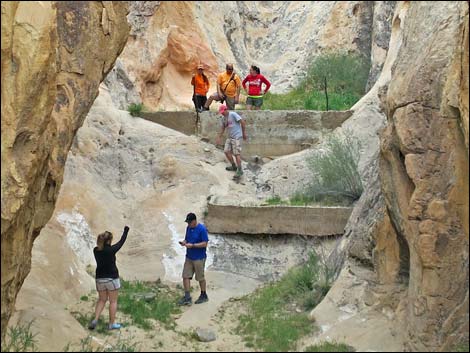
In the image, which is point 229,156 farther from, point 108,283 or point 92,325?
point 92,325

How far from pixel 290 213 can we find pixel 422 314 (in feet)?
21.5

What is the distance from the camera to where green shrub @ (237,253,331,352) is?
956 cm

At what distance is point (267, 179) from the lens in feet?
56.0

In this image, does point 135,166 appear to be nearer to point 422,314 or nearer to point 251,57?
point 422,314

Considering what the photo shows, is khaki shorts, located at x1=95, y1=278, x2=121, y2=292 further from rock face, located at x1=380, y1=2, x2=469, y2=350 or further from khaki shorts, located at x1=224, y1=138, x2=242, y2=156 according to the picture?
khaki shorts, located at x1=224, y1=138, x2=242, y2=156

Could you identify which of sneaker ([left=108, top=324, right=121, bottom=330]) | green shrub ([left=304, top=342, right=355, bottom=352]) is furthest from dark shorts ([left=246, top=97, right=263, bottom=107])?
green shrub ([left=304, top=342, right=355, bottom=352])

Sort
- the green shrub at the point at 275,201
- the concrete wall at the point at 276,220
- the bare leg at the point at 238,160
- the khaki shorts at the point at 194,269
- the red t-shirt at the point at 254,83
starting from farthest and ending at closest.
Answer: the red t-shirt at the point at 254,83 < the bare leg at the point at 238,160 < the green shrub at the point at 275,201 < the concrete wall at the point at 276,220 < the khaki shorts at the point at 194,269

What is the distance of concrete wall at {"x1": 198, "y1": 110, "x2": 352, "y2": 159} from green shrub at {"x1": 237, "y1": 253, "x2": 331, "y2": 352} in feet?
19.6

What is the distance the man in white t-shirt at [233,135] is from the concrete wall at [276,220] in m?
1.89

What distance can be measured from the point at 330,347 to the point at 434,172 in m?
2.24

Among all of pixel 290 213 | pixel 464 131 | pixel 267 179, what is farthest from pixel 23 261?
pixel 267 179

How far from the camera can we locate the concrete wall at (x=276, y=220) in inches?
579

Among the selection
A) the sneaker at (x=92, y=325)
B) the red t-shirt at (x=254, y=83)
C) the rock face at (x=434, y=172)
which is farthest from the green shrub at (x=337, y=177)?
the sneaker at (x=92, y=325)

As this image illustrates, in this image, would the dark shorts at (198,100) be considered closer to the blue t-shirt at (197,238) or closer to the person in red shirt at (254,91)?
the person in red shirt at (254,91)
